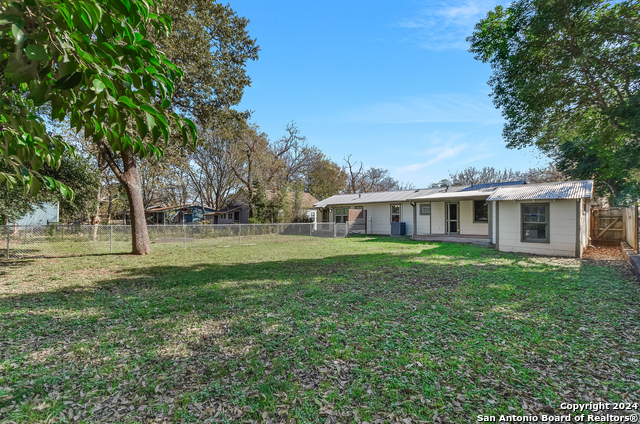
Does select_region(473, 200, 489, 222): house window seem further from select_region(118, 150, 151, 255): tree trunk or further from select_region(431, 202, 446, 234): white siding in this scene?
select_region(118, 150, 151, 255): tree trunk

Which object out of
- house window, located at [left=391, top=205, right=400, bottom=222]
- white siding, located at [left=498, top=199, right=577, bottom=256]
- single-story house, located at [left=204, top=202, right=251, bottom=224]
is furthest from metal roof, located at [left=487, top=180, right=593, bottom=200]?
single-story house, located at [left=204, top=202, right=251, bottom=224]

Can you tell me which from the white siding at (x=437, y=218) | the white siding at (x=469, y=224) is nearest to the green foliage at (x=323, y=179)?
the white siding at (x=437, y=218)

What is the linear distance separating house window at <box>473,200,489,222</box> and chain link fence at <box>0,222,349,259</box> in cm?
867

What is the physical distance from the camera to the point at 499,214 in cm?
1253

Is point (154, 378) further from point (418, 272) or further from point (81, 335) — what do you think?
point (418, 272)

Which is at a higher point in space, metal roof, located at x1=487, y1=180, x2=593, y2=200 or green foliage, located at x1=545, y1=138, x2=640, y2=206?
green foliage, located at x1=545, y1=138, x2=640, y2=206

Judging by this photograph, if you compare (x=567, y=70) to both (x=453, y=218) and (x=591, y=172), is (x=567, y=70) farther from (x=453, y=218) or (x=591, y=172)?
(x=591, y=172)

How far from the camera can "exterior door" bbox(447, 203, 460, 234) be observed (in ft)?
58.0

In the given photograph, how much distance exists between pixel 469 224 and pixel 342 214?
34.5 feet

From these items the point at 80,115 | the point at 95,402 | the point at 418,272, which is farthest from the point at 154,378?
the point at 418,272

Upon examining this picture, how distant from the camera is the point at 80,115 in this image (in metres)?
1.68

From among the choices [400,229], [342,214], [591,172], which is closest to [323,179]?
[342,214]

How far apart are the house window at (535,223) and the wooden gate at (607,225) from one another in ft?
20.2

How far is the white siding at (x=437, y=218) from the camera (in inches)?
719
